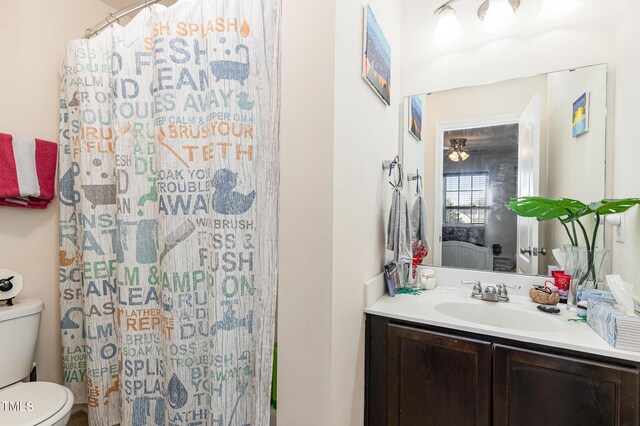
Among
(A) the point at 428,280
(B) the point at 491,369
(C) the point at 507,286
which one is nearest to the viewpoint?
(B) the point at 491,369

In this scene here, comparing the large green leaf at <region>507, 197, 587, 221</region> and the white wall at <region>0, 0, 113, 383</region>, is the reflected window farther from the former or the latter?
the white wall at <region>0, 0, 113, 383</region>

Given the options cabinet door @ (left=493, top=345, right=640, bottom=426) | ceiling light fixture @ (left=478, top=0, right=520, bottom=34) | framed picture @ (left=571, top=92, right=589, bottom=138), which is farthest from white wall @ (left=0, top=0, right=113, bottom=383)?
framed picture @ (left=571, top=92, right=589, bottom=138)

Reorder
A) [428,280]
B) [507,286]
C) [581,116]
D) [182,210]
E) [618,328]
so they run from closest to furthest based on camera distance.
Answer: [618,328], [182,210], [581,116], [507,286], [428,280]

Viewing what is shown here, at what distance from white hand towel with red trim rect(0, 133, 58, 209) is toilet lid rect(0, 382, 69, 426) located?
867 mm

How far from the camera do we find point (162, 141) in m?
1.22

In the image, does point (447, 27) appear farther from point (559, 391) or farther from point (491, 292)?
point (559, 391)

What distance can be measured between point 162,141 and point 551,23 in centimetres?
197

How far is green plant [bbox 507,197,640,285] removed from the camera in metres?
1.21

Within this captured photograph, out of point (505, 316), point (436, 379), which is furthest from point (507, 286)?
point (436, 379)

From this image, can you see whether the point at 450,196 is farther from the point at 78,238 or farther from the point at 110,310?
the point at 78,238

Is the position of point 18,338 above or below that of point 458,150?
below

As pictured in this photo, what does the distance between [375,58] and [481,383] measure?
55.3 inches

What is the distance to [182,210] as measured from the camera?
1222 mm

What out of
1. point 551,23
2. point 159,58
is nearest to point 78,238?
point 159,58
